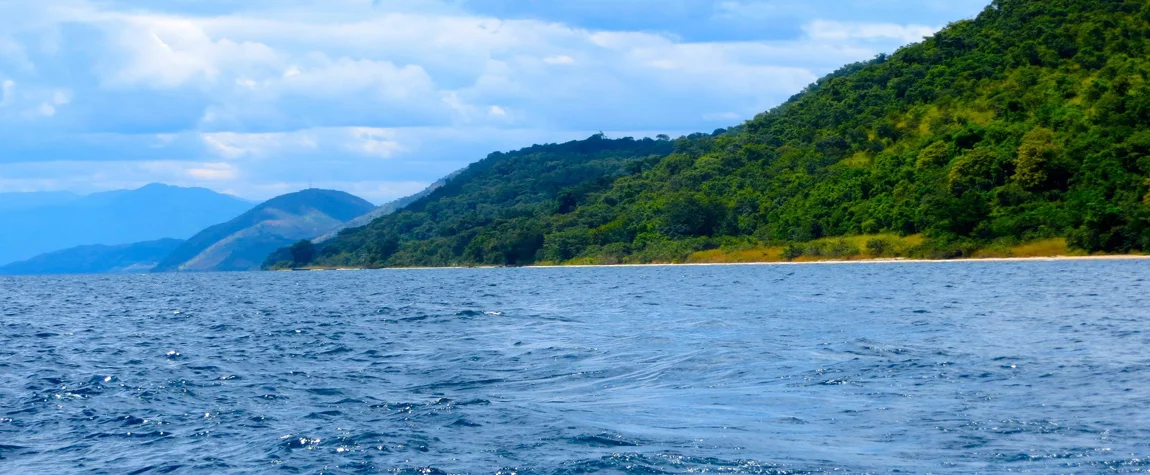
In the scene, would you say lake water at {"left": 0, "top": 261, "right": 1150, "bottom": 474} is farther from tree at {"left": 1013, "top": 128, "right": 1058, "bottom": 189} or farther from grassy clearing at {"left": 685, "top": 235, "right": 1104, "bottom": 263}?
tree at {"left": 1013, "top": 128, "right": 1058, "bottom": 189}

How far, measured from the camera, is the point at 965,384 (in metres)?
25.9

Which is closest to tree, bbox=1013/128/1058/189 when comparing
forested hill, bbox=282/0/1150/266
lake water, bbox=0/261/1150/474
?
forested hill, bbox=282/0/1150/266

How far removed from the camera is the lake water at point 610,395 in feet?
62.8

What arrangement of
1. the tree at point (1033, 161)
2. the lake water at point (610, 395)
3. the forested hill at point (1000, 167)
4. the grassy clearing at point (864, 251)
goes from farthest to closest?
1. the tree at point (1033, 161)
2. the forested hill at point (1000, 167)
3. the grassy clearing at point (864, 251)
4. the lake water at point (610, 395)

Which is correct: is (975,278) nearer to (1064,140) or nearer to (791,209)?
(1064,140)

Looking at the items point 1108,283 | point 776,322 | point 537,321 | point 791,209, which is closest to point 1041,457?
point 776,322

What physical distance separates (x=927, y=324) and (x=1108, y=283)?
32.7 meters

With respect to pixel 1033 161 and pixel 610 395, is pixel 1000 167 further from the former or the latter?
pixel 610 395

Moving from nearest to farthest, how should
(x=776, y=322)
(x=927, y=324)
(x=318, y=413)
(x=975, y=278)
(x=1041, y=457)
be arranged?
(x=1041, y=457) → (x=318, y=413) → (x=927, y=324) → (x=776, y=322) → (x=975, y=278)

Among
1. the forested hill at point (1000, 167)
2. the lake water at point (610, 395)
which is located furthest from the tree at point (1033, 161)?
the lake water at point (610, 395)

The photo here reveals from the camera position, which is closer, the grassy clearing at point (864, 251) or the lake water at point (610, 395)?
the lake water at point (610, 395)

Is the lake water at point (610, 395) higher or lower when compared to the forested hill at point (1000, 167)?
lower

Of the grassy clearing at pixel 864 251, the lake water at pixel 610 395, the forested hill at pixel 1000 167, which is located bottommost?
the lake water at pixel 610 395

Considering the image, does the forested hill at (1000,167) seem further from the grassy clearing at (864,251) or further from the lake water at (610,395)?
the lake water at (610,395)
